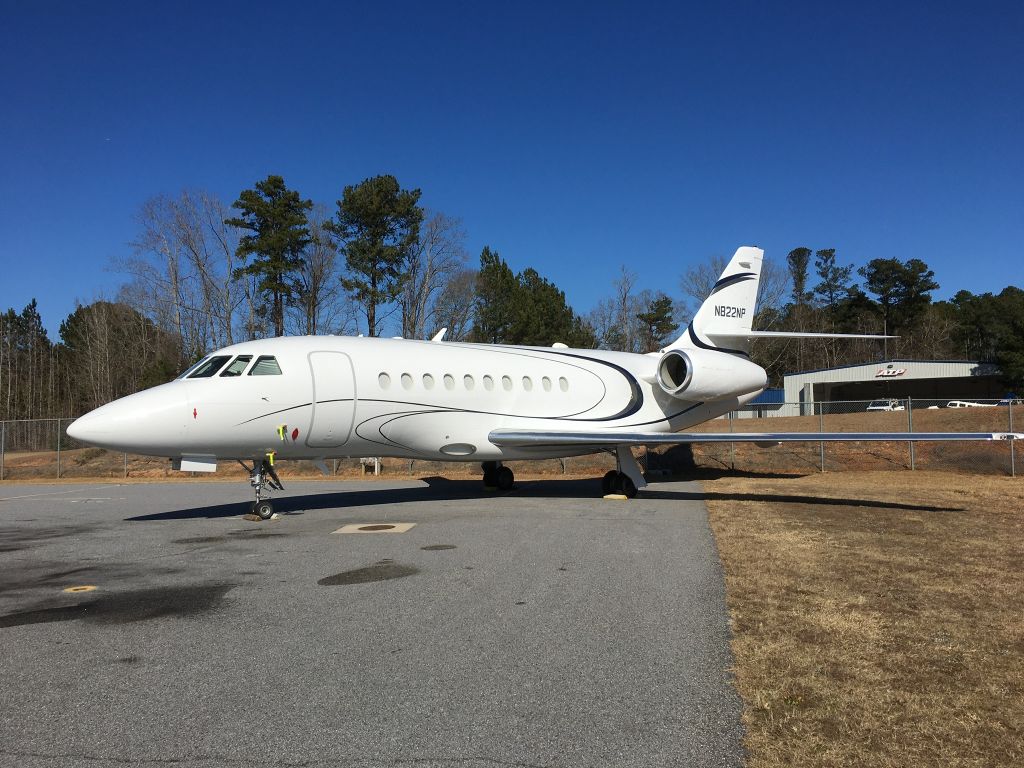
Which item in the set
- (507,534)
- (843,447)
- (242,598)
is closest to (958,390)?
(843,447)

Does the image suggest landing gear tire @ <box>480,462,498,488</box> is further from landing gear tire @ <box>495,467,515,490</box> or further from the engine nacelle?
the engine nacelle

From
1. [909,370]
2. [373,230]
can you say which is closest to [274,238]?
[373,230]

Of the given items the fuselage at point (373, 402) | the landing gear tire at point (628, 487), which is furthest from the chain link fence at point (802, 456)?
the fuselage at point (373, 402)

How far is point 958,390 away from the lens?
63.8 m

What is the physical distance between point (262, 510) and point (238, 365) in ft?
8.37

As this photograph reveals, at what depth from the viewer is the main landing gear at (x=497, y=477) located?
59.3 feet

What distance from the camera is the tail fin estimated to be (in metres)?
20.3

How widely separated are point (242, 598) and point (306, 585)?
2.24 feet

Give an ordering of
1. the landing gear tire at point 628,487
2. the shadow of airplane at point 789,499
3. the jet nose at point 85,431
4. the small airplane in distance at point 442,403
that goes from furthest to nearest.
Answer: the landing gear tire at point 628,487
the shadow of airplane at point 789,499
the small airplane in distance at point 442,403
the jet nose at point 85,431

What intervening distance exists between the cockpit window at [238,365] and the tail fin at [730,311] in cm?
1203

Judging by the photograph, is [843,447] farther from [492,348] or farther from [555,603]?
[555,603]

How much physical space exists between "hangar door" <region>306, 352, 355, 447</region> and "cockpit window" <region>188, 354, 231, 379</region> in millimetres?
1510

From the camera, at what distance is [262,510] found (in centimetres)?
1245

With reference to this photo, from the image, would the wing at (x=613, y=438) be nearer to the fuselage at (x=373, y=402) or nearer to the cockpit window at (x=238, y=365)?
the fuselage at (x=373, y=402)
